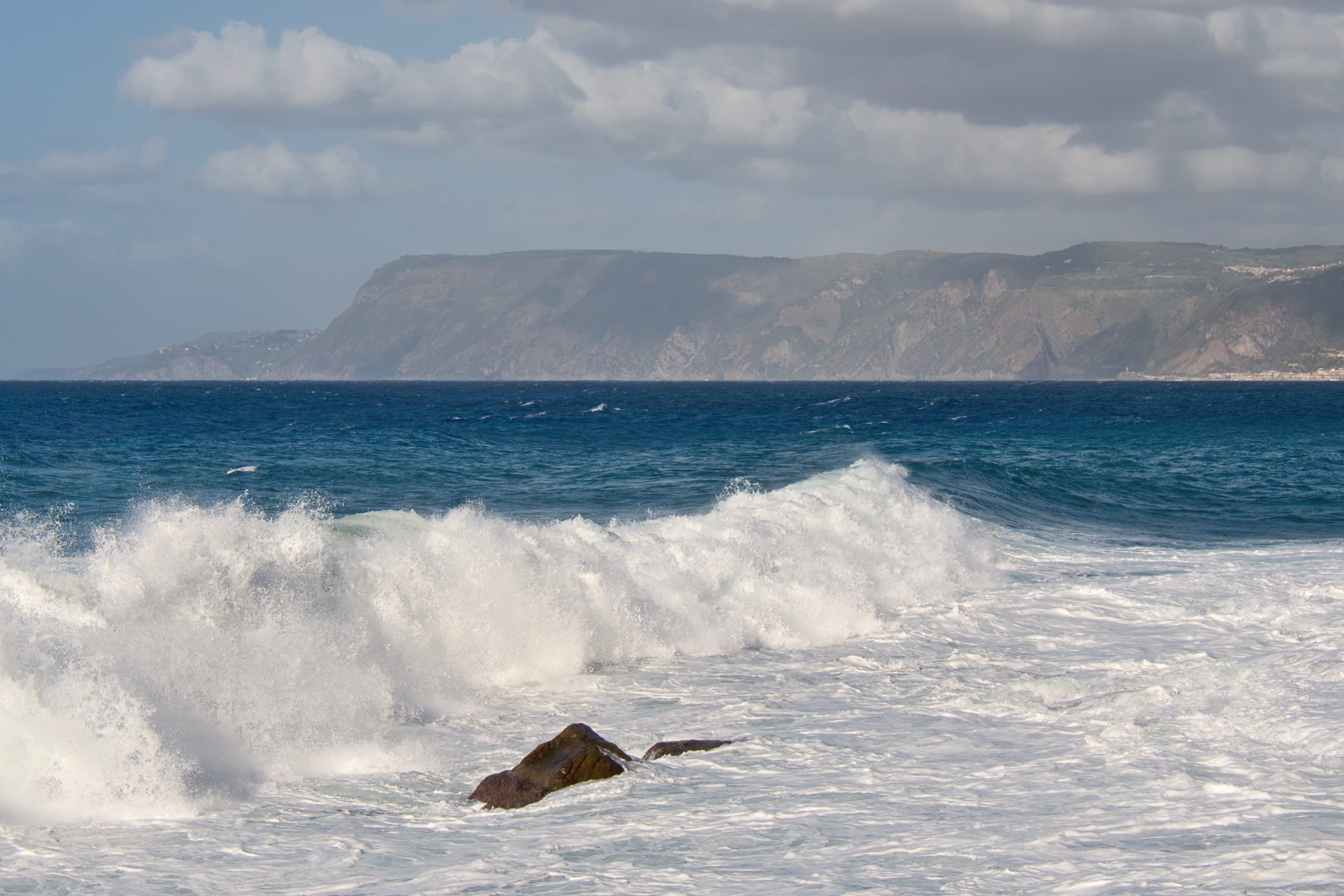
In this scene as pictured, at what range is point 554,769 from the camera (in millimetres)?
7777

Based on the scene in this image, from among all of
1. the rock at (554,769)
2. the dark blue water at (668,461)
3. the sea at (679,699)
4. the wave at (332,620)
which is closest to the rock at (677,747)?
the sea at (679,699)

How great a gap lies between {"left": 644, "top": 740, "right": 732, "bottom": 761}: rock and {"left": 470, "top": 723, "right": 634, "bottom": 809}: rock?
1.05ft

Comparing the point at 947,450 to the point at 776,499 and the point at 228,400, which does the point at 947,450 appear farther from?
the point at 228,400

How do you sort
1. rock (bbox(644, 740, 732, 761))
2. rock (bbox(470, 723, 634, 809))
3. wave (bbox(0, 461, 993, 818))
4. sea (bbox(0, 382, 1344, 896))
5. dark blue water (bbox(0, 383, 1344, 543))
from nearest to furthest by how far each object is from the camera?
sea (bbox(0, 382, 1344, 896))
rock (bbox(470, 723, 634, 809))
wave (bbox(0, 461, 993, 818))
rock (bbox(644, 740, 732, 761))
dark blue water (bbox(0, 383, 1344, 543))

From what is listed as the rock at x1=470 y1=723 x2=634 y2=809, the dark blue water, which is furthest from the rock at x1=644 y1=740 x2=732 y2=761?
the dark blue water

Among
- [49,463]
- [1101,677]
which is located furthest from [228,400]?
[1101,677]

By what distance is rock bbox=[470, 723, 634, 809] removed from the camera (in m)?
7.59

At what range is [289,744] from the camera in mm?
8727

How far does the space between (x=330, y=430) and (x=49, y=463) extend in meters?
15.9

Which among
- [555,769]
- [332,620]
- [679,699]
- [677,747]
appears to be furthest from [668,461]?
[555,769]

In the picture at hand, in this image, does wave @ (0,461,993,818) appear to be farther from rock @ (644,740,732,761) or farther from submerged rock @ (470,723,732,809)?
rock @ (644,740,732,761)

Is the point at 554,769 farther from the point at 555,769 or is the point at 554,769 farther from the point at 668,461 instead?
the point at 668,461

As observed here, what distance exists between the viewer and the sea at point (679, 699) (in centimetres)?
650

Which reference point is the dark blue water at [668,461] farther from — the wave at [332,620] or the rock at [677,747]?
the rock at [677,747]
